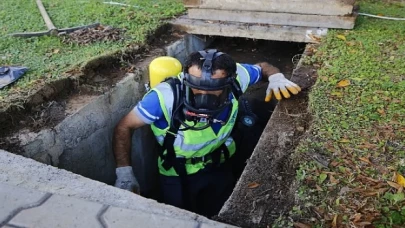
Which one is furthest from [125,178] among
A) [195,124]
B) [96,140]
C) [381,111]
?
[381,111]

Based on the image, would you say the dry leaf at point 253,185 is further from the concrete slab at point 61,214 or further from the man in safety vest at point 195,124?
the concrete slab at point 61,214

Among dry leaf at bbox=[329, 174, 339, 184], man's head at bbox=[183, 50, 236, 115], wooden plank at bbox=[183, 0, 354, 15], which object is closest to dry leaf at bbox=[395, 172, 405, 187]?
dry leaf at bbox=[329, 174, 339, 184]

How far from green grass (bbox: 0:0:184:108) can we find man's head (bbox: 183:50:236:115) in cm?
132

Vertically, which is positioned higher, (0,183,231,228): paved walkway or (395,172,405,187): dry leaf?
(0,183,231,228): paved walkway

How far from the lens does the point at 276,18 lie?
5.40 m

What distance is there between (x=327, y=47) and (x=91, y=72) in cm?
252

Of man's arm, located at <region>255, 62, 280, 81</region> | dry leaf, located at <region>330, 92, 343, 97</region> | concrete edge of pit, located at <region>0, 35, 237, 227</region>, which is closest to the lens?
concrete edge of pit, located at <region>0, 35, 237, 227</region>

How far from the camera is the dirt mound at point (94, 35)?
4922 millimetres

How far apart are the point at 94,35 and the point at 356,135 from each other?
3172 millimetres

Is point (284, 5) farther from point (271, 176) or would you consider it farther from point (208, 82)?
point (271, 176)

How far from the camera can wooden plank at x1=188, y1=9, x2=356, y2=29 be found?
5195mm

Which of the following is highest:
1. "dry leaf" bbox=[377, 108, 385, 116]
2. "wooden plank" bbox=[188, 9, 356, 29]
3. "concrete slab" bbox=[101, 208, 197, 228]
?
"wooden plank" bbox=[188, 9, 356, 29]

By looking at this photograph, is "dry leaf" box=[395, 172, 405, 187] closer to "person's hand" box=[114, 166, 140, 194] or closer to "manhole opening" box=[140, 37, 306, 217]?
"manhole opening" box=[140, 37, 306, 217]

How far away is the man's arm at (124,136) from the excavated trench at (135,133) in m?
0.30
